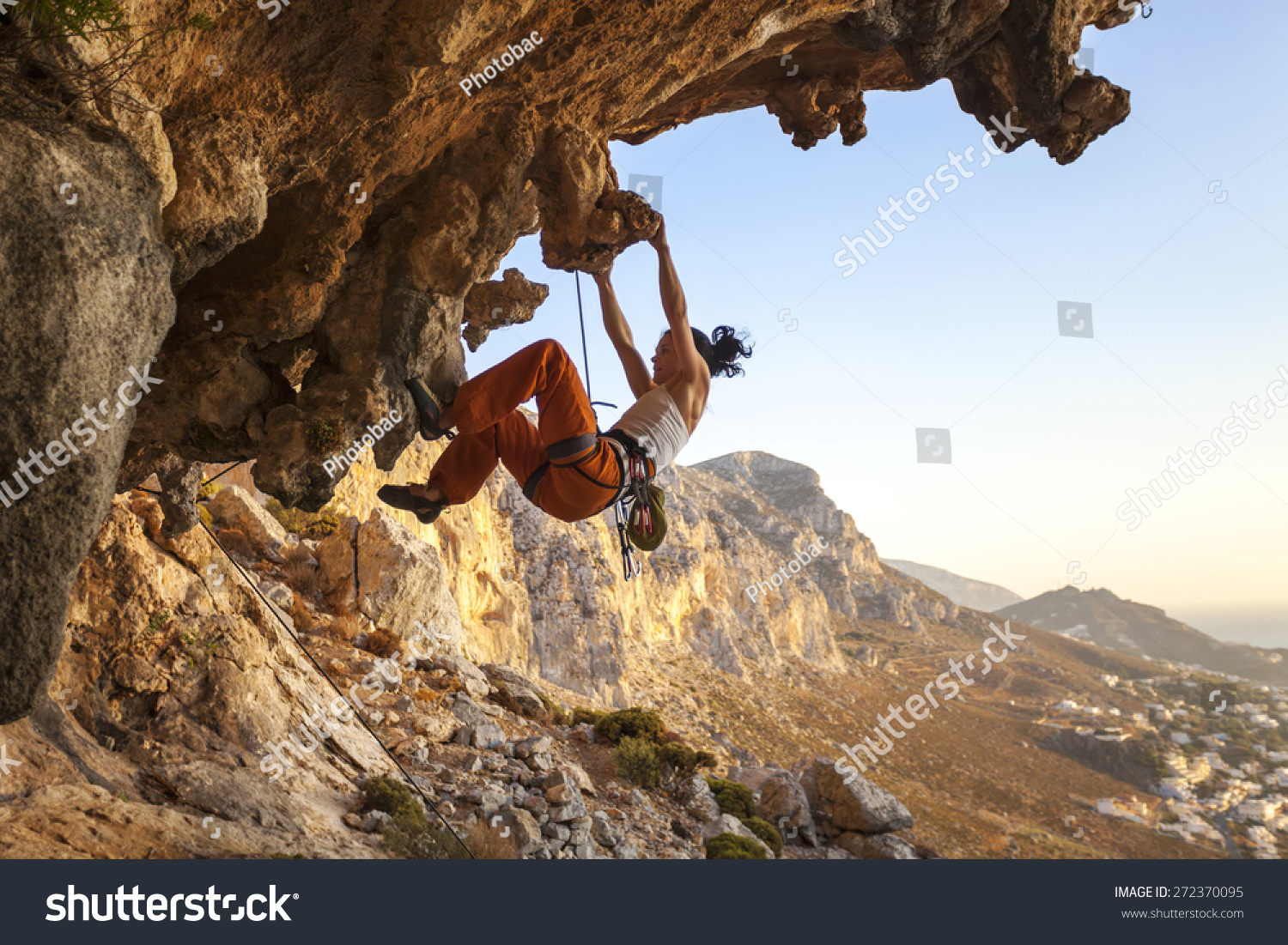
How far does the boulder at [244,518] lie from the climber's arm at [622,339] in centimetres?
1064

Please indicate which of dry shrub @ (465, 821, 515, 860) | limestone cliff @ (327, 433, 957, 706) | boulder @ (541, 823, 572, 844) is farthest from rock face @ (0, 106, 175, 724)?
limestone cliff @ (327, 433, 957, 706)

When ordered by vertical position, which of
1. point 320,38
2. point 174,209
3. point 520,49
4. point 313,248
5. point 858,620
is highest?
point 858,620

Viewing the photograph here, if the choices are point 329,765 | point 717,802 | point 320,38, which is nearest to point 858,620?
point 717,802

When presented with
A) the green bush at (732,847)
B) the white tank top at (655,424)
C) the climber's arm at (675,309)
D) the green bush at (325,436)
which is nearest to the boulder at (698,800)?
the green bush at (732,847)

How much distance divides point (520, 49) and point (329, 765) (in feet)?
23.8

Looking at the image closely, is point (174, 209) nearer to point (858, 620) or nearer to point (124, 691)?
point (124, 691)

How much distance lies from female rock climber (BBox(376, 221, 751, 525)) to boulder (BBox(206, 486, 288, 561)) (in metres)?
9.61

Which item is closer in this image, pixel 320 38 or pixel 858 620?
pixel 320 38

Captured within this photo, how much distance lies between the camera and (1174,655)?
170 ft

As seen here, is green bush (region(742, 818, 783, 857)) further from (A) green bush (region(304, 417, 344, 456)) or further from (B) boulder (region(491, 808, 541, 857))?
(A) green bush (region(304, 417, 344, 456))

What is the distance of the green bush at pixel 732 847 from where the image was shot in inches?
481

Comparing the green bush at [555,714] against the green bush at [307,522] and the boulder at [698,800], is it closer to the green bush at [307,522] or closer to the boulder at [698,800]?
the boulder at [698,800]

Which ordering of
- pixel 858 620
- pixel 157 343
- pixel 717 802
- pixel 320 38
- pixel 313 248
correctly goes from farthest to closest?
pixel 858 620 → pixel 717 802 → pixel 313 248 → pixel 320 38 → pixel 157 343

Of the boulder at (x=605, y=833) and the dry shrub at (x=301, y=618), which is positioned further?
the dry shrub at (x=301, y=618)
